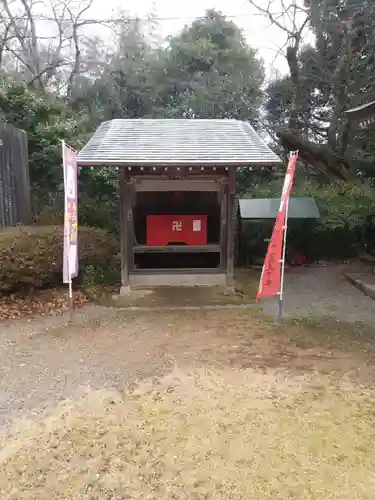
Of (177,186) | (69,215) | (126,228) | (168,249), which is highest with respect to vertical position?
(177,186)

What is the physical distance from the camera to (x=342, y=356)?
15.2ft

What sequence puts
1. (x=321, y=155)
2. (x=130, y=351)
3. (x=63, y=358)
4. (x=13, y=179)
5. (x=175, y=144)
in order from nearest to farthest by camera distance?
(x=63, y=358)
(x=130, y=351)
(x=175, y=144)
(x=13, y=179)
(x=321, y=155)

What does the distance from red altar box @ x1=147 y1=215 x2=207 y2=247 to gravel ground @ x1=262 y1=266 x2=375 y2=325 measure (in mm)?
1883

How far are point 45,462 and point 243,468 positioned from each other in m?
1.32

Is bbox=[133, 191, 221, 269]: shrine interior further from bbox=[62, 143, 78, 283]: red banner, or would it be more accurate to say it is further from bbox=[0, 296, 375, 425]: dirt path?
bbox=[0, 296, 375, 425]: dirt path

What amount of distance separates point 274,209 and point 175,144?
3.97 meters

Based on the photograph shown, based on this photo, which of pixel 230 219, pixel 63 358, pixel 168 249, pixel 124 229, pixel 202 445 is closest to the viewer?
pixel 202 445

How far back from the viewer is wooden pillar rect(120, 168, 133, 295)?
7.30 m

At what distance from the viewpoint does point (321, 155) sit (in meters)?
12.6

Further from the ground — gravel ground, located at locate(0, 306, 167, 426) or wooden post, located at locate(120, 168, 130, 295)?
wooden post, located at locate(120, 168, 130, 295)

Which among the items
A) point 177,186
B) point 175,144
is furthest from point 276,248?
point 175,144

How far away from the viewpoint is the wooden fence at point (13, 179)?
8.05m

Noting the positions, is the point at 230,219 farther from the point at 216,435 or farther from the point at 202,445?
the point at 202,445

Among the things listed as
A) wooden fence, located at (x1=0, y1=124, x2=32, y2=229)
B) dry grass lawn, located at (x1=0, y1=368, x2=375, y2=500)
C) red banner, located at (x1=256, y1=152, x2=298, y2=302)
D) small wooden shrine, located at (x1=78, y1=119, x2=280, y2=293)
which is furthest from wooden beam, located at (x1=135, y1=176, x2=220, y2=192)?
dry grass lawn, located at (x1=0, y1=368, x2=375, y2=500)
